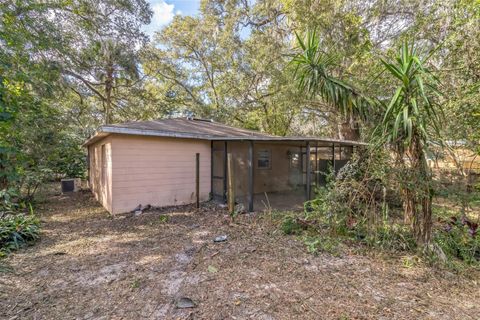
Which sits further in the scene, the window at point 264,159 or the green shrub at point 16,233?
the window at point 264,159

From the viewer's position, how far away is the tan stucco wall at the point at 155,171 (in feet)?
21.0

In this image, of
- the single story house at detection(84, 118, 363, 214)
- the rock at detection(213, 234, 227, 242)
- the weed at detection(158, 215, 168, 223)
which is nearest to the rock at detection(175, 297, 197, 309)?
the rock at detection(213, 234, 227, 242)

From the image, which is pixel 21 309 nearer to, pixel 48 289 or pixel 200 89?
pixel 48 289

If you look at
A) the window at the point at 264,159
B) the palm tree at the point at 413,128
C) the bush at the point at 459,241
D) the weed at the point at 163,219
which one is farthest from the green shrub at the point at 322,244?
the window at the point at 264,159

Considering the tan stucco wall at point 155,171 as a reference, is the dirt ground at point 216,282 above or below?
below

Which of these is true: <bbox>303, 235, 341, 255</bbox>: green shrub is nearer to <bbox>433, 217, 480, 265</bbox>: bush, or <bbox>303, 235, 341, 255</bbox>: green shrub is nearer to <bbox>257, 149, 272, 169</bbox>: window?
<bbox>433, 217, 480, 265</bbox>: bush

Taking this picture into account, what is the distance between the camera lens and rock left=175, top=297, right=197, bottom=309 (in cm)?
261

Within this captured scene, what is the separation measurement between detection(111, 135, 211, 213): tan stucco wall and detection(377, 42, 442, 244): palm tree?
5703 mm

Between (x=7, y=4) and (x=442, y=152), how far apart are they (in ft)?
32.0

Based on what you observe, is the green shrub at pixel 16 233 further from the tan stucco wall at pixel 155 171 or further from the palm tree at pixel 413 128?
the palm tree at pixel 413 128

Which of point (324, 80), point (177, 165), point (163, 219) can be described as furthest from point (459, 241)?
point (177, 165)

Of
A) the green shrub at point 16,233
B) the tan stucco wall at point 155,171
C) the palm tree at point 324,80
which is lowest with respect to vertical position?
the green shrub at point 16,233

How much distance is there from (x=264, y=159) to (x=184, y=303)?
7797 mm

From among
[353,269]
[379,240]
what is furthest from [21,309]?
[379,240]
